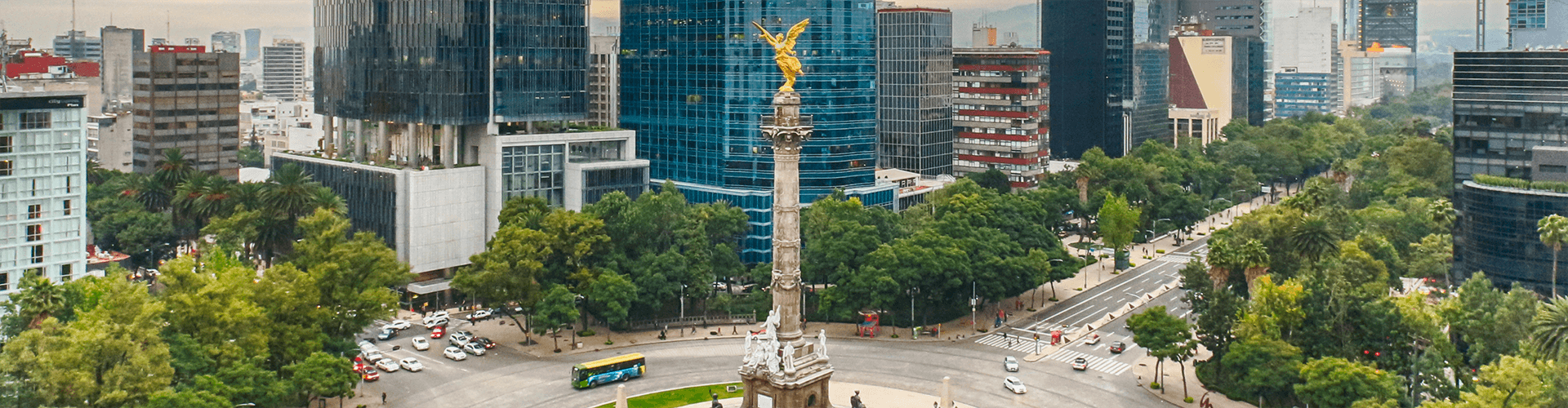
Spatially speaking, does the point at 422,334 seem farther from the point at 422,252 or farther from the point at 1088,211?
the point at 1088,211

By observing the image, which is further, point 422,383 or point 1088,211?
point 1088,211

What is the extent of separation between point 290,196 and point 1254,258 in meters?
97.7

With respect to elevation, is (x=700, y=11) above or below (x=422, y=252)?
above

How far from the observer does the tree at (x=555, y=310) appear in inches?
4732

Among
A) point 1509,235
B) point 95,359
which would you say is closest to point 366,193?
point 95,359

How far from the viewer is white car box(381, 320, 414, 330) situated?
430ft

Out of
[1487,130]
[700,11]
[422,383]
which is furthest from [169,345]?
[1487,130]

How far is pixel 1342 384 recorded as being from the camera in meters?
94.4

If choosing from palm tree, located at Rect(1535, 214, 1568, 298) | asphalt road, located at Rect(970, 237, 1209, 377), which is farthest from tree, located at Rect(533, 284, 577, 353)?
palm tree, located at Rect(1535, 214, 1568, 298)

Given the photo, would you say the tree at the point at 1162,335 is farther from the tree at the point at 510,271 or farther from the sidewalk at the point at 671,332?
the tree at the point at 510,271

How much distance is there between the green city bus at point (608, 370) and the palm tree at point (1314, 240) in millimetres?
67780

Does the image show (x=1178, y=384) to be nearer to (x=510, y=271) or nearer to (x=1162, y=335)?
(x=1162, y=335)

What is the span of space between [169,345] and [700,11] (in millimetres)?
89904

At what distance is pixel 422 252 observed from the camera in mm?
145875
